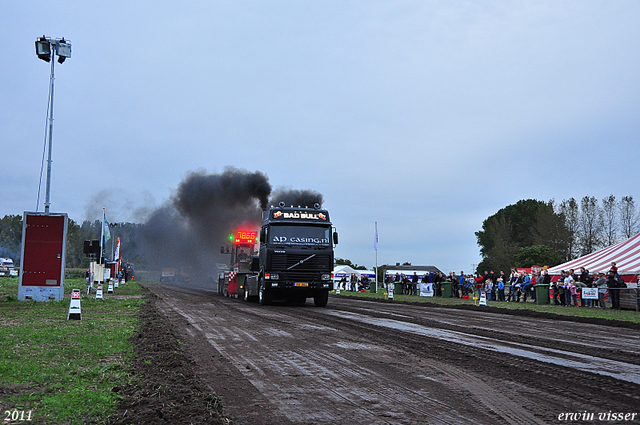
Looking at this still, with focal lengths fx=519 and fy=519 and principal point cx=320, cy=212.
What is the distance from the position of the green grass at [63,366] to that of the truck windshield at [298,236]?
8650 mm

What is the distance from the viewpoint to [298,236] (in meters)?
20.8

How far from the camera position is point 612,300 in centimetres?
2159

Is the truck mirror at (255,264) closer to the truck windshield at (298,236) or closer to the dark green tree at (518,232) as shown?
the truck windshield at (298,236)

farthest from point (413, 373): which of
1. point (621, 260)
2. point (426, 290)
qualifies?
point (426, 290)

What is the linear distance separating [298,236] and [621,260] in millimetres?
18291

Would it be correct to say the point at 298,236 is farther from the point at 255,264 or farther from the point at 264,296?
the point at 255,264

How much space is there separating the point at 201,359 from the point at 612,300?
19.5 metres

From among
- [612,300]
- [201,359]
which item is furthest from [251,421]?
[612,300]

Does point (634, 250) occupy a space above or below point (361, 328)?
above

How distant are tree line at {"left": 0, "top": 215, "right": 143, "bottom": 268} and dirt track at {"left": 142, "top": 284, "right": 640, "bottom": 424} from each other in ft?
170

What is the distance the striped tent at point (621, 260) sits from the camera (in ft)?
84.5

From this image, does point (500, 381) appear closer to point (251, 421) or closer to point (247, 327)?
point (251, 421)

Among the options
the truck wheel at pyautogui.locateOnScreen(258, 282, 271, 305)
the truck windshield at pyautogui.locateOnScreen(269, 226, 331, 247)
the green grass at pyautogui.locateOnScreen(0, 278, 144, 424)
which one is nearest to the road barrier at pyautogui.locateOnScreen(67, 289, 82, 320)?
the green grass at pyautogui.locateOnScreen(0, 278, 144, 424)

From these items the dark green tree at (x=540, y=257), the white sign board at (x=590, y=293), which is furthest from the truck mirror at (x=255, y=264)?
the dark green tree at (x=540, y=257)
